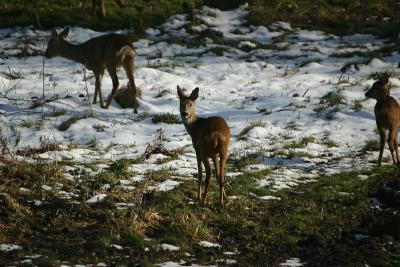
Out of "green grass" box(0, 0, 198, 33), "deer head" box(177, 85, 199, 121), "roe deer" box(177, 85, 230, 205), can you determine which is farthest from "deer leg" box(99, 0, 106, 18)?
"roe deer" box(177, 85, 230, 205)

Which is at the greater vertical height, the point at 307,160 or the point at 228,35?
the point at 228,35

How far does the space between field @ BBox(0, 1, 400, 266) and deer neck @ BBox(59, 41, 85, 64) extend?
0.60 metres

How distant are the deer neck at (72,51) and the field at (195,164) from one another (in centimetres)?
60

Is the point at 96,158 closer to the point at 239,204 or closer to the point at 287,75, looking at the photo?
the point at 239,204

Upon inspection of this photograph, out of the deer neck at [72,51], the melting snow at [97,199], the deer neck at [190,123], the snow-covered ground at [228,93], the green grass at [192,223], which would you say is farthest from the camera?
the deer neck at [72,51]

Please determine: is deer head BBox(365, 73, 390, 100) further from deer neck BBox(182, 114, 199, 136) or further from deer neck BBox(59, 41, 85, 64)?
deer neck BBox(59, 41, 85, 64)

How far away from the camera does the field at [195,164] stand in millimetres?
6273

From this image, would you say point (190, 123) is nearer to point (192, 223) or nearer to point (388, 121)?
point (192, 223)

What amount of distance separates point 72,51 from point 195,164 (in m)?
5.83

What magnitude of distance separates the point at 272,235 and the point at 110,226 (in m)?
1.79

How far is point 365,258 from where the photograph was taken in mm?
6129

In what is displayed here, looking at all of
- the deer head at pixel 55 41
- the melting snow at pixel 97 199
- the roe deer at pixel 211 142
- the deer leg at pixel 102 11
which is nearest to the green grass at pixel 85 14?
the deer leg at pixel 102 11

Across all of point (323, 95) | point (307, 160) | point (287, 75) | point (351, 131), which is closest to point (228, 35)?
point (287, 75)

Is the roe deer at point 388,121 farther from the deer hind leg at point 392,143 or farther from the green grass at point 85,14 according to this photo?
the green grass at point 85,14
